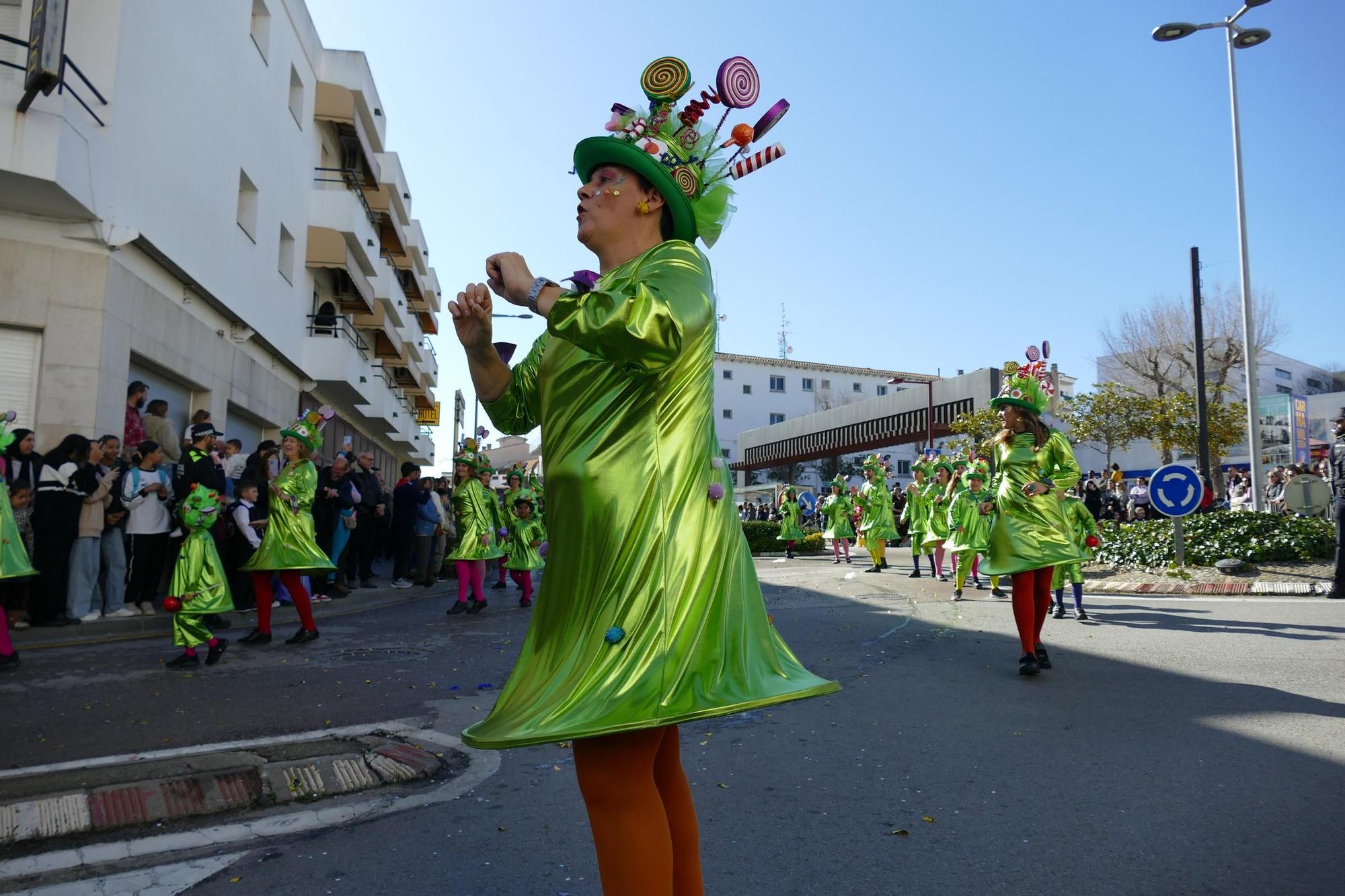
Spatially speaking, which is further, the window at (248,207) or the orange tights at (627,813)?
the window at (248,207)

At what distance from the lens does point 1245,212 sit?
20.0 m

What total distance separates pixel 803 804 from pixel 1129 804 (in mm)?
1237

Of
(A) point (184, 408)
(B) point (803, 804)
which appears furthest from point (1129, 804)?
(A) point (184, 408)

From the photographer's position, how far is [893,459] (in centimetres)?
8119

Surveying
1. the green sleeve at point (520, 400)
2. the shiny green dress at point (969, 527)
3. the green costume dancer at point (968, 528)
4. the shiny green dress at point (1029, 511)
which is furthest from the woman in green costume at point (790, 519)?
the green sleeve at point (520, 400)

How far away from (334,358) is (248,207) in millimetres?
4974

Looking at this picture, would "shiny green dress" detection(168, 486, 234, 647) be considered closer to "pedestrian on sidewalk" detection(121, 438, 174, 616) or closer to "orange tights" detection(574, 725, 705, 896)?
"pedestrian on sidewalk" detection(121, 438, 174, 616)

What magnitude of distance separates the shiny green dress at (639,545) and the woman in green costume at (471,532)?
29.9 ft

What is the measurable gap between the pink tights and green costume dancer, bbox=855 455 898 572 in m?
8.41

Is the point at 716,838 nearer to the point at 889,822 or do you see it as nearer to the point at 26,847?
the point at 889,822

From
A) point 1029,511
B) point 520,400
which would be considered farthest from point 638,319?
point 1029,511

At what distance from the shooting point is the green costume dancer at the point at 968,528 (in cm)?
1170

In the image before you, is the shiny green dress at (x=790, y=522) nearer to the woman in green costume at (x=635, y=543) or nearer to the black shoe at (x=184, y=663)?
the black shoe at (x=184, y=663)

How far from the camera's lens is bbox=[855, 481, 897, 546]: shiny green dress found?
17344 millimetres
